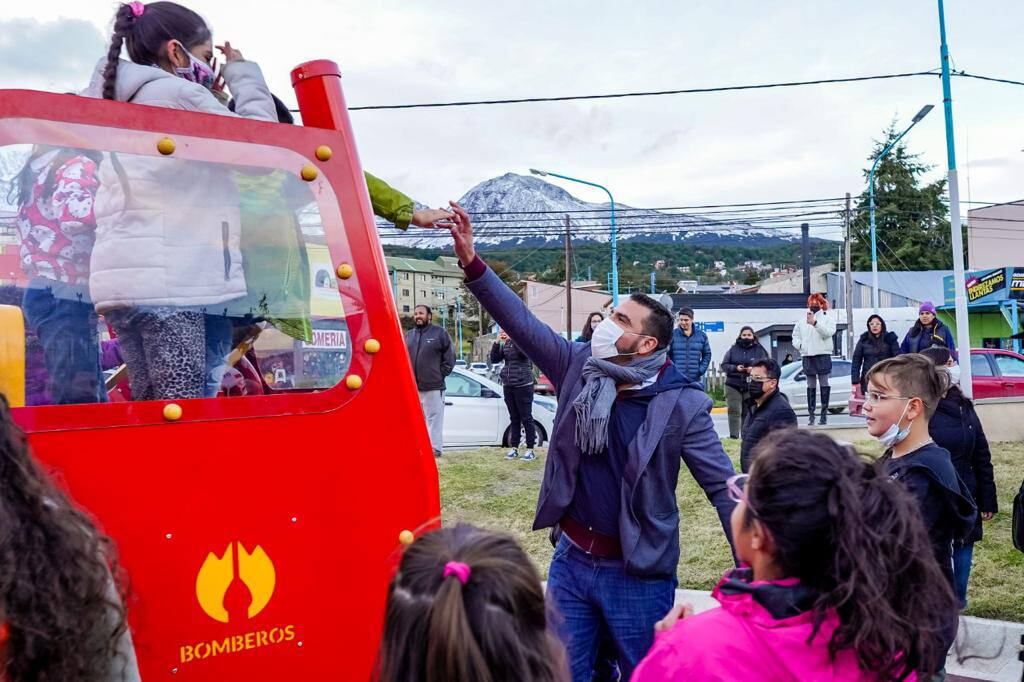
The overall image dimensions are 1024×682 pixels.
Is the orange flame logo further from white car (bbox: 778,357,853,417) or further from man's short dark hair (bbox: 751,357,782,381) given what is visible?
white car (bbox: 778,357,853,417)

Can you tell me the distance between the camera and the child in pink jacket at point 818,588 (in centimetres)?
187

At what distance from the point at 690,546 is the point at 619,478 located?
163 inches

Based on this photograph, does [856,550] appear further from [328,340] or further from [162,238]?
[162,238]

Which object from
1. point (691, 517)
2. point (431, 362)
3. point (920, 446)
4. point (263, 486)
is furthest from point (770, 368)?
point (431, 362)

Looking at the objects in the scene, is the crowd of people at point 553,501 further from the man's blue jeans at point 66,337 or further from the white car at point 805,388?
the white car at point 805,388

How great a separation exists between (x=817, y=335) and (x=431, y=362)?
668 centimetres

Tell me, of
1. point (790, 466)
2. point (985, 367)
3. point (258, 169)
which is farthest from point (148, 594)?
point (985, 367)

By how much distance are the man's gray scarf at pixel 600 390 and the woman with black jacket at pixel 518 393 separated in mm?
7564

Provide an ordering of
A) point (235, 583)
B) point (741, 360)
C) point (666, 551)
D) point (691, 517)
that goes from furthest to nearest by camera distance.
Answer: point (741, 360) < point (691, 517) < point (666, 551) < point (235, 583)

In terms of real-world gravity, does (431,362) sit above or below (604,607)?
above

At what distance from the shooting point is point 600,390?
11.0 feet

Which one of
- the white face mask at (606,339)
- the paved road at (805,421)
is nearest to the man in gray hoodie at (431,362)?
the paved road at (805,421)

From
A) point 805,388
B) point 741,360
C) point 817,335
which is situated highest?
point 817,335

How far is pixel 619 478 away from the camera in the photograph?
335cm
